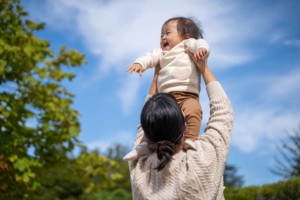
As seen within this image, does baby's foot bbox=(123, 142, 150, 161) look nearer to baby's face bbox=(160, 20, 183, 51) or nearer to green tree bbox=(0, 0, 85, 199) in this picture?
baby's face bbox=(160, 20, 183, 51)

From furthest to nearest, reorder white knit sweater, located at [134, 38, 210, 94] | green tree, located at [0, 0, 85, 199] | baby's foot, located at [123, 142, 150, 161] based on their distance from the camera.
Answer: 1. green tree, located at [0, 0, 85, 199]
2. white knit sweater, located at [134, 38, 210, 94]
3. baby's foot, located at [123, 142, 150, 161]

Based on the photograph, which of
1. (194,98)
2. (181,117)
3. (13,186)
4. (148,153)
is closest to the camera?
(181,117)

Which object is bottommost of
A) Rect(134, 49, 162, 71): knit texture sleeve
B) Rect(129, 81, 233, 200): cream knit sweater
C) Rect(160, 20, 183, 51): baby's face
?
Rect(129, 81, 233, 200): cream knit sweater

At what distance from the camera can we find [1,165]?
8156mm

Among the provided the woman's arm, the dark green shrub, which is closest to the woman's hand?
the woman's arm

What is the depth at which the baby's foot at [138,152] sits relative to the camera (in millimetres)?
1901

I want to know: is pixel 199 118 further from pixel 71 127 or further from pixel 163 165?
pixel 71 127

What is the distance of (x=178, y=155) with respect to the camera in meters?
1.86

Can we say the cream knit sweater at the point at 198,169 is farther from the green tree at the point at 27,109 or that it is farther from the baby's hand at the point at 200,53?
the green tree at the point at 27,109

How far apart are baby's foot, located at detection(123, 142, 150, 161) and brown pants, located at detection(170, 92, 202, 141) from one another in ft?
0.60

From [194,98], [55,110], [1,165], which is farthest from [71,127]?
[194,98]

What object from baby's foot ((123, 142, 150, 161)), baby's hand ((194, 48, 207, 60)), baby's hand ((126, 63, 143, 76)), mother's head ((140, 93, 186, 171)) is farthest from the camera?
baby's hand ((126, 63, 143, 76))

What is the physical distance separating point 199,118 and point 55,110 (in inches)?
288

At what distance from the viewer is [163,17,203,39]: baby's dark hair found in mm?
2312
